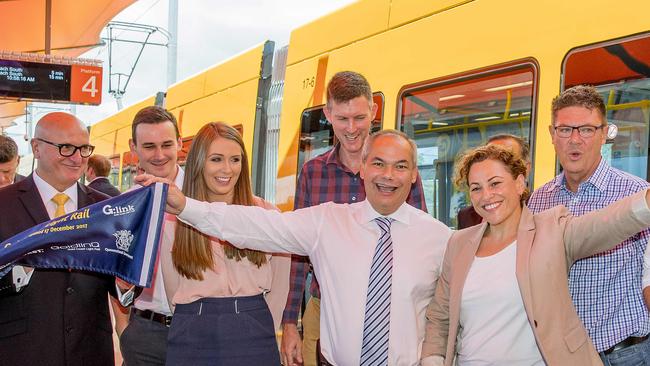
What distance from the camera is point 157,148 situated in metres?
3.97

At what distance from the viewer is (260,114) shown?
8359 mm

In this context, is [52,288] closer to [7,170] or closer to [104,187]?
[104,187]

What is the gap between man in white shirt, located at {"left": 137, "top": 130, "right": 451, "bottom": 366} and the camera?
2.90 meters

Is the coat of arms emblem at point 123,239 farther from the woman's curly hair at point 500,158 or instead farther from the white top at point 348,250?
the woman's curly hair at point 500,158

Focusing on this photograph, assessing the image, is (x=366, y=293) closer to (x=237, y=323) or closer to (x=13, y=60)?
(x=237, y=323)

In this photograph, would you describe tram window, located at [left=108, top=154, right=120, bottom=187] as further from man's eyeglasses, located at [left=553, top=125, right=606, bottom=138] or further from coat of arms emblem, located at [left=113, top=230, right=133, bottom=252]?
man's eyeglasses, located at [left=553, top=125, right=606, bottom=138]

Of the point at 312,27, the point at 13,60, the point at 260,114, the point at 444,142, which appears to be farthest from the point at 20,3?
the point at 444,142

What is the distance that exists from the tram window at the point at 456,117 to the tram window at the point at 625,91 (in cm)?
52

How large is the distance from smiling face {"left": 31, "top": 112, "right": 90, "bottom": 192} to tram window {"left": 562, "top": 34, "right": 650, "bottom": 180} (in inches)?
106

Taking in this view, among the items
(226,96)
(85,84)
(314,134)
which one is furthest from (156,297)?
(85,84)

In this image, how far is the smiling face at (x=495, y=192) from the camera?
280 centimetres

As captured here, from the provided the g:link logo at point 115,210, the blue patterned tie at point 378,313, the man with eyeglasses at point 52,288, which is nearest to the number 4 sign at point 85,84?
the man with eyeglasses at point 52,288

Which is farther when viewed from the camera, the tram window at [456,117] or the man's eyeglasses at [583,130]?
the tram window at [456,117]

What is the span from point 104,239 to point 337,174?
1315 millimetres
